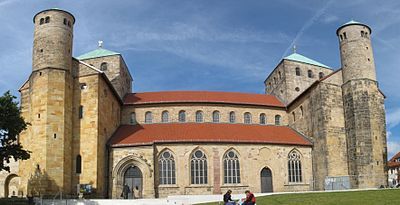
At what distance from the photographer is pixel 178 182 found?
38.8 metres

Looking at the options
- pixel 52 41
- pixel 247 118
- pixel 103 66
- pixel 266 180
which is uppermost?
pixel 103 66

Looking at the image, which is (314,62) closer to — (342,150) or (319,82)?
(319,82)

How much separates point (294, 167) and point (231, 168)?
6724 millimetres

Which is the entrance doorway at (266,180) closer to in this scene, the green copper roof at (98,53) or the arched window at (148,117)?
the arched window at (148,117)

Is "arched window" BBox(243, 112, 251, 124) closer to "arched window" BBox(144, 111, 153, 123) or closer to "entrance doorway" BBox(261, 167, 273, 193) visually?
"entrance doorway" BBox(261, 167, 273, 193)

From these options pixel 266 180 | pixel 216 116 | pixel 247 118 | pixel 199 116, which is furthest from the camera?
pixel 247 118

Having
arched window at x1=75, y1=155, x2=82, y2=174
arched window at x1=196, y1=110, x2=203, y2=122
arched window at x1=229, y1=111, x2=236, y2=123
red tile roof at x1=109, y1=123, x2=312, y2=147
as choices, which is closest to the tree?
arched window at x1=75, y1=155, x2=82, y2=174

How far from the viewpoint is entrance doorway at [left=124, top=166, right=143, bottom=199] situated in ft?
125

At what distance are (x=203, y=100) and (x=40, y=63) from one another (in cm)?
1842

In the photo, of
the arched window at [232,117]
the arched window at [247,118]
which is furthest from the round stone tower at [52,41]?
the arched window at [247,118]

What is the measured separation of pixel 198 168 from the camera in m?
39.5

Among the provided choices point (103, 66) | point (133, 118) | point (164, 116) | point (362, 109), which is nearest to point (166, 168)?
point (164, 116)

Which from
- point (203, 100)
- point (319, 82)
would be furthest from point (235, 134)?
point (319, 82)

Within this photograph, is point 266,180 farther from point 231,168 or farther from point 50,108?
point 50,108
